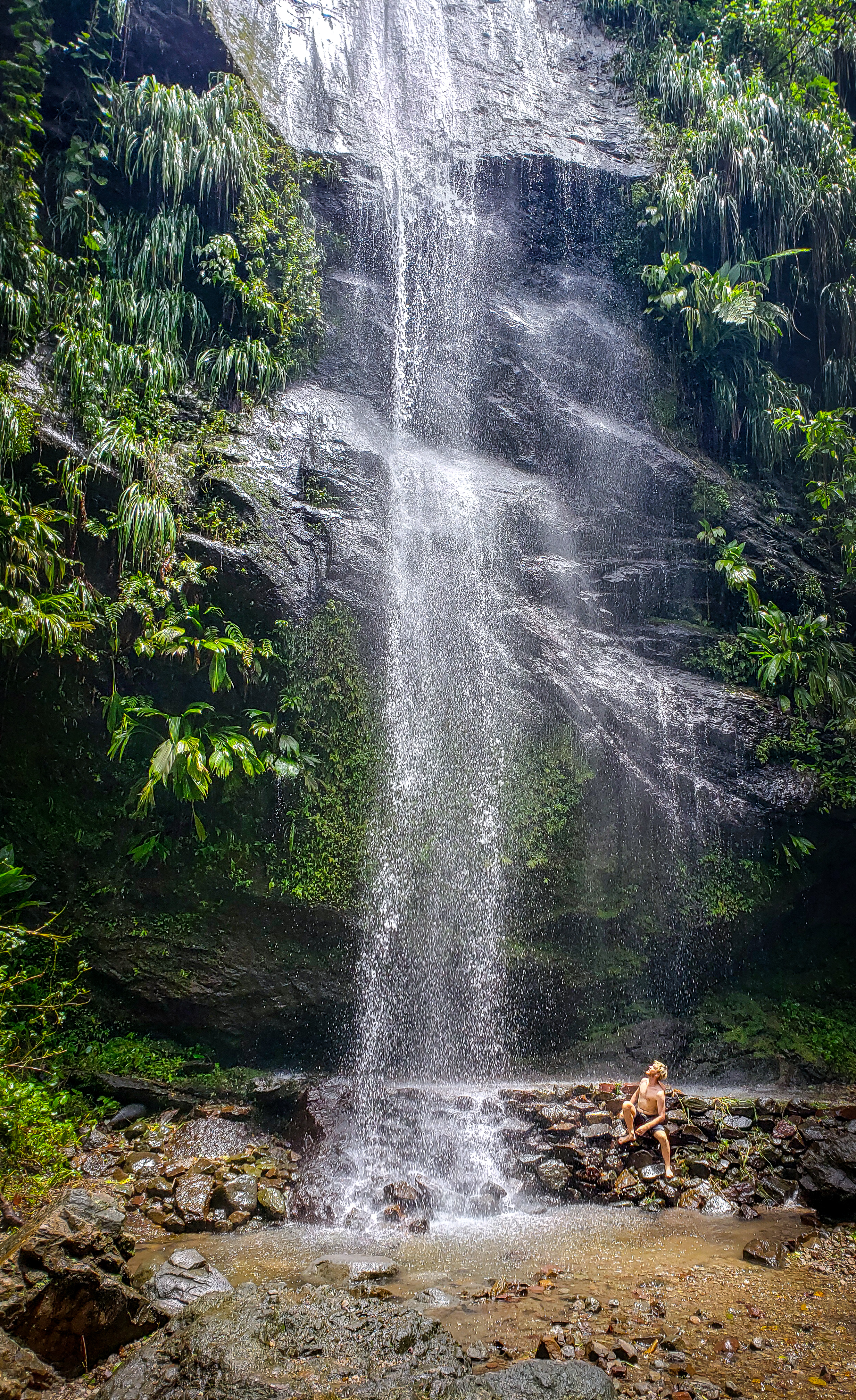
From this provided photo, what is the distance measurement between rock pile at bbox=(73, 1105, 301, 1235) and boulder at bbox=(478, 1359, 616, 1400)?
3085 mm

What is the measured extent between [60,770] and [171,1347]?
5.64m

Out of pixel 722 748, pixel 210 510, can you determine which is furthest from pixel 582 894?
pixel 210 510

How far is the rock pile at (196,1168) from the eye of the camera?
17.2 ft

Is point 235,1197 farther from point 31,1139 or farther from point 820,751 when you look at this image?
point 820,751

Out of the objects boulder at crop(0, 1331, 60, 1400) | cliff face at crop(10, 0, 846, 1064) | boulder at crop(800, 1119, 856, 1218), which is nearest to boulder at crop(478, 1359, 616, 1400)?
boulder at crop(0, 1331, 60, 1400)

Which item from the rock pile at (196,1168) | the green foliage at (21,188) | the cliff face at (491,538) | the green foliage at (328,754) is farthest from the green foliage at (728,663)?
the green foliage at (21,188)

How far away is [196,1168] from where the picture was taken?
5832 millimetres

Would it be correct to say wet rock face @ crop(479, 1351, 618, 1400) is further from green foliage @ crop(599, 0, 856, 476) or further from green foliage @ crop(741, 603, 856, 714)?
green foliage @ crop(599, 0, 856, 476)

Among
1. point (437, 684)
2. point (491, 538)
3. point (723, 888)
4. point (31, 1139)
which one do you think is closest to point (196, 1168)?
point (31, 1139)

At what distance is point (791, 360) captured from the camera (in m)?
12.5

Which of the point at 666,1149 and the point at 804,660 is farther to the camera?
the point at 804,660

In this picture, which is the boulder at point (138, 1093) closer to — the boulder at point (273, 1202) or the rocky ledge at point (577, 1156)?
the rocky ledge at point (577, 1156)

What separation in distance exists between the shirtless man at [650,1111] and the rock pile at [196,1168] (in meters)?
3.00

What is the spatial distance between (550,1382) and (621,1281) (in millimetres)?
1705
